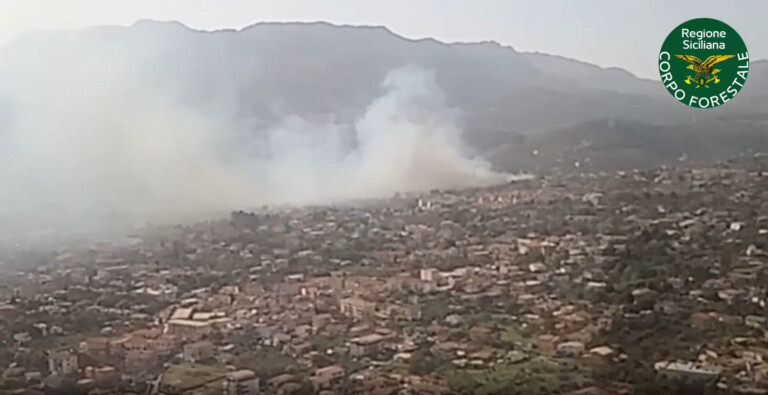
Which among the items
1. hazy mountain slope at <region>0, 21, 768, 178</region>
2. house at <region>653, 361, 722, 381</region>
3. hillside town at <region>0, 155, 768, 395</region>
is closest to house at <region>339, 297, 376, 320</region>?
hillside town at <region>0, 155, 768, 395</region>

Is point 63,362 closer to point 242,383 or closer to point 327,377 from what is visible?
point 242,383

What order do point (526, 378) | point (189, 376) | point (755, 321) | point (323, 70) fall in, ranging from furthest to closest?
point (323, 70), point (189, 376), point (526, 378), point (755, 321)

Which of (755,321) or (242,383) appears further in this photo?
(242,383)

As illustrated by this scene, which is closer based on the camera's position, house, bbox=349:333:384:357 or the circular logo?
the circular logo

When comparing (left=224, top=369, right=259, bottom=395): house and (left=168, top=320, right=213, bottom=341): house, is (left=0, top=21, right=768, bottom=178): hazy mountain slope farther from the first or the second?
(left=224, top=369, right=259, bottom=395): house

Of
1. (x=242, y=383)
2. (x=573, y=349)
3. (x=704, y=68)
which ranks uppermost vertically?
(x=704, y=68)

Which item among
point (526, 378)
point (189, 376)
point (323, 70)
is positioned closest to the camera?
point (526, 378)

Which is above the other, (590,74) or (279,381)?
(590,74)

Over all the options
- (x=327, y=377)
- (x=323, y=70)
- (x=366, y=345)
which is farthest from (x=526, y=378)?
(x=323, y=70)
